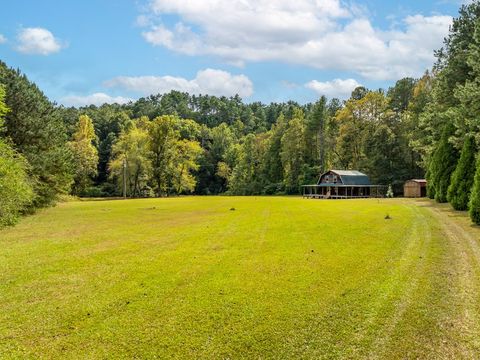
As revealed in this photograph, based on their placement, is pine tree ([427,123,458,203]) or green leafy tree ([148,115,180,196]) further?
green leafy tree ([148,115,180,196])

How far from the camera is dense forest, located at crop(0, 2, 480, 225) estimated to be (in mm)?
23859

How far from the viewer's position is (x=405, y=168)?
6762 cm

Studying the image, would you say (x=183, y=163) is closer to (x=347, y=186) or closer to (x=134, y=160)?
(x=134, y=160)

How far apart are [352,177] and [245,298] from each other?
59.9m

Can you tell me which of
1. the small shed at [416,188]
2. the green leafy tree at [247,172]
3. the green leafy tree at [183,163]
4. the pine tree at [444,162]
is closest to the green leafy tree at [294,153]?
the green leafy tree at [247,172]

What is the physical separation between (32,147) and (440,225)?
89.6 ft

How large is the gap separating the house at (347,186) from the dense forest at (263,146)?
2.87 meters

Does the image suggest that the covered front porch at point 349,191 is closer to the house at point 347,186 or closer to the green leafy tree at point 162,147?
the house at point 347,186

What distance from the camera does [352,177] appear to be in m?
64.9

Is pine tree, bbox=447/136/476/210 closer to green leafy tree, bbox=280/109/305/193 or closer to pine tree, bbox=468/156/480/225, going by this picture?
pine tree, bbox=468/156/480/225

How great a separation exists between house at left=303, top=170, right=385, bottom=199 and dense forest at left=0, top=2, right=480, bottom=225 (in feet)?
9.42

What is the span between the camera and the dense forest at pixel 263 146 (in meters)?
23.9

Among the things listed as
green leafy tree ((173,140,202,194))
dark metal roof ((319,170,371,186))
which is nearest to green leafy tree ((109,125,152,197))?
green leafy tree ((173,140,202,194))

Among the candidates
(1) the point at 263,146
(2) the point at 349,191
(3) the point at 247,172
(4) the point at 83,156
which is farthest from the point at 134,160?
(2) the point at 349,191
